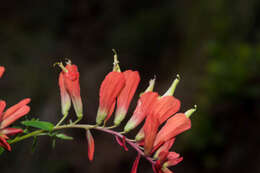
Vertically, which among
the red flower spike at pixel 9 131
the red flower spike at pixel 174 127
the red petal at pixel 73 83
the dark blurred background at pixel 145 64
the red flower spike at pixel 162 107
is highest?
the red petal at pixel 73 83

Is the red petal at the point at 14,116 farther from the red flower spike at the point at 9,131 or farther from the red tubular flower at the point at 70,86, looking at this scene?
the red tubular flower at the point at 70,86

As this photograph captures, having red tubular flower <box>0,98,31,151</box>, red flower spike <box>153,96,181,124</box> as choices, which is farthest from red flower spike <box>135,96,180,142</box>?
red tubular flower <box>0,98,31,151</box>

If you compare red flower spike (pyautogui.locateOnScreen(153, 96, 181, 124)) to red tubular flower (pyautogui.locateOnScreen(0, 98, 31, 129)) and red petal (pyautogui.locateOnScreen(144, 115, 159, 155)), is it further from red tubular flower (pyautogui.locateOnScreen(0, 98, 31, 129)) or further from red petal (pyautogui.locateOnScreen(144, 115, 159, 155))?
red tubular flower (pyautogui.locateOnScreen(0, 98, 31, 129))

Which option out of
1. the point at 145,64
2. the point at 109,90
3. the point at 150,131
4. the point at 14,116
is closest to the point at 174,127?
the point at 150,131

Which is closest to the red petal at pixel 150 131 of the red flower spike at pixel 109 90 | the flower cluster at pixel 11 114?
the red flower spike at pixel 109 90

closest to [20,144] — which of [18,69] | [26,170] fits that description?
[26,170]

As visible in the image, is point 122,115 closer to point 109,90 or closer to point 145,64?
point 109,90

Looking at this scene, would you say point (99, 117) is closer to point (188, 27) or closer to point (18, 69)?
point (188, 27)
